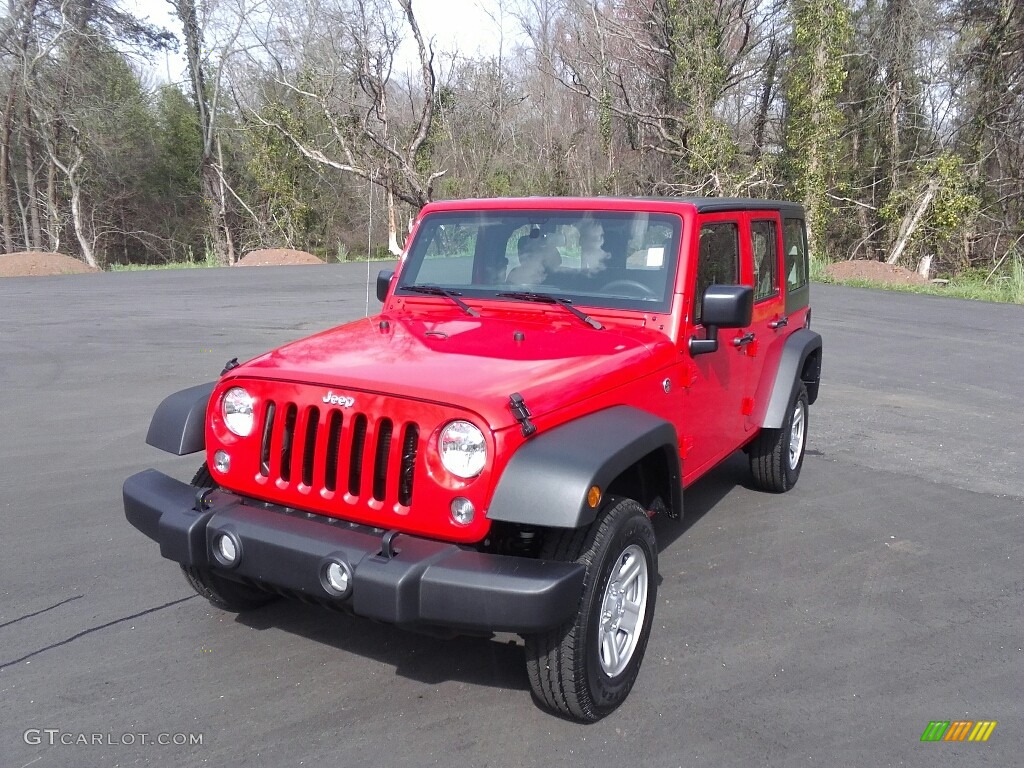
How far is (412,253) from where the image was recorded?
4.72 meters

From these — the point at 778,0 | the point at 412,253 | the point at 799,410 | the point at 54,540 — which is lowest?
the point at 54,540

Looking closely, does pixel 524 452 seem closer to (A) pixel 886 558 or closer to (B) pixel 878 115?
(A) pixel 886 558

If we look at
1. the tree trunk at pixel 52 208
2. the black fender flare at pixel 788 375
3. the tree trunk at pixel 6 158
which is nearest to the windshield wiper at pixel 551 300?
the black fender flare at pixel 788 375

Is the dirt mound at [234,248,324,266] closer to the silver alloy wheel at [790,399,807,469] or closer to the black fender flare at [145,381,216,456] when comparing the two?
the silver alloy wheel at [790,399,807,469]

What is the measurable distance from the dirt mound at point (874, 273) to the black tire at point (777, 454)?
16.3 meters

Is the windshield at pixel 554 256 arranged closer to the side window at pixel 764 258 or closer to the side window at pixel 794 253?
the side window at pixel 764 258

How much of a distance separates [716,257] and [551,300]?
956mm

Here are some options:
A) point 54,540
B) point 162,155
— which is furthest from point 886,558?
point 162,155

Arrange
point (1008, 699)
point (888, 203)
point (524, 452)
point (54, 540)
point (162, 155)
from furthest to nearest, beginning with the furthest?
point (162, 155)
point (888, 203)
point (54, 540)
point (1008, 699)
point (524, 452)

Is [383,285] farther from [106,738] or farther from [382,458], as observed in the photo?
[106,738]

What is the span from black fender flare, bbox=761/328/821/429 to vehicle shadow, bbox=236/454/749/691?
234 cm

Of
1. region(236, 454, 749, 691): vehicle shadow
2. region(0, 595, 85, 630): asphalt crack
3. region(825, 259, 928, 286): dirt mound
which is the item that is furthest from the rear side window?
region(825, 259, 928, 286): dirt mound

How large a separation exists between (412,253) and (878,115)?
2776 cm

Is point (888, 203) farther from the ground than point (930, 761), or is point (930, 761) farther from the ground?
point (888, 203)
